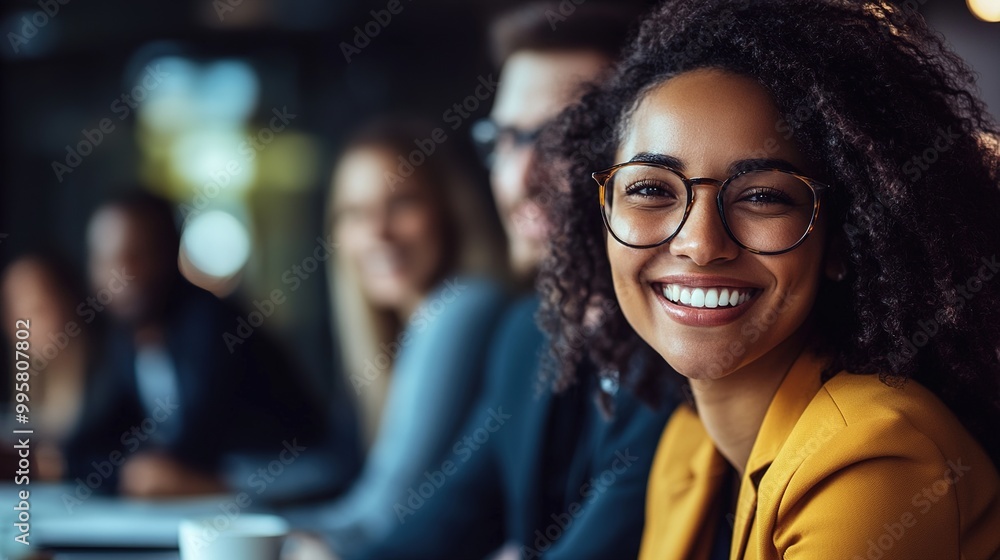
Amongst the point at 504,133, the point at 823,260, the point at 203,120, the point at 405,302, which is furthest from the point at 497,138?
the point at 203,120

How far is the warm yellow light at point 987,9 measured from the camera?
222 cm

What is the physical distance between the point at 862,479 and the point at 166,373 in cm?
259

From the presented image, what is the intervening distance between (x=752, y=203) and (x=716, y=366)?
18cm

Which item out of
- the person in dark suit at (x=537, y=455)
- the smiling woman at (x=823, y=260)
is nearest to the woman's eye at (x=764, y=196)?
the smiling woman at (x=823, y=260)

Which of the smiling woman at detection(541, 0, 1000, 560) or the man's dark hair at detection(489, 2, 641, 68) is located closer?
the smiling woman at detection(541, 0, 1000, 560)

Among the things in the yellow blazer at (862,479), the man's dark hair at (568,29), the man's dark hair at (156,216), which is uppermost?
the yellow blazer at (862,479)

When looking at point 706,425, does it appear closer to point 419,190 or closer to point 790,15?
point 790,15

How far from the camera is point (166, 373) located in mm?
3053

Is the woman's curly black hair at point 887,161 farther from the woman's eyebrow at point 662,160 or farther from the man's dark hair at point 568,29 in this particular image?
the man's dark hair at point 568,29

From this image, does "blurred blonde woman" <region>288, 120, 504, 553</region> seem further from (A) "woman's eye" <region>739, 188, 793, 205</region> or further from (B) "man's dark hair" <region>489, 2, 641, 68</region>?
(A) "woman's eye" <region>739, 188, 793, 205</region>

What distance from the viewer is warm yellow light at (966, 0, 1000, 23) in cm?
222

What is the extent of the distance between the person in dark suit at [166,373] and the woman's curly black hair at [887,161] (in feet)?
7.00

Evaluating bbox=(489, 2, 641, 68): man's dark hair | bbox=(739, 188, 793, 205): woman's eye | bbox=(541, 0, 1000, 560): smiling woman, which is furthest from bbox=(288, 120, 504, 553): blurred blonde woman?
bbox=(739, 188, 793, 205): woman's eye

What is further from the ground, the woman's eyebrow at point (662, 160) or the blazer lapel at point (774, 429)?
the woman's eyebrow at point (662, 160)
